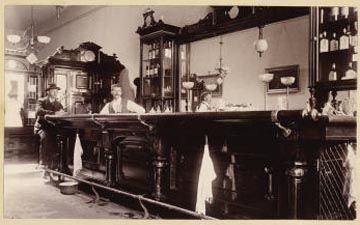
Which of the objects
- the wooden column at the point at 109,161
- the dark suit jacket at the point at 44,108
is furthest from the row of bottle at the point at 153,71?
the wooden column at the point at 109,161

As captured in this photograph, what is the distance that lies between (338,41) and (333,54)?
0.45 ft

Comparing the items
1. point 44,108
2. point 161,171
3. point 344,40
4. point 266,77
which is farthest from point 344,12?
point 44,108

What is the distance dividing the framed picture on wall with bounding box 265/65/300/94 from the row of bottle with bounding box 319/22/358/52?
73 cm

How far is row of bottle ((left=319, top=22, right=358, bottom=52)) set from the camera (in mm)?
3537

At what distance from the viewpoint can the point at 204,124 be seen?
9.00 ft

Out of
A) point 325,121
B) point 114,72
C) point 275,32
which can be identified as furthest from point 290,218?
point 114,72

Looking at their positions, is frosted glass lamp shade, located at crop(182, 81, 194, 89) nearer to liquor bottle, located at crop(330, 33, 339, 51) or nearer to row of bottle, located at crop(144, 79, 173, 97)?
row of bottle, located at crop(144, 79, 173, 97)

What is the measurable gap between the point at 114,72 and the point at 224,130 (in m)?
5.26

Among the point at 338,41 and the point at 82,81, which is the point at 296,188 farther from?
the point at 82,81

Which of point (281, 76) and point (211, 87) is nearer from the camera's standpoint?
point (281, 76)

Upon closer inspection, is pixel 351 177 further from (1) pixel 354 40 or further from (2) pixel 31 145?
(2) pixel 31 145

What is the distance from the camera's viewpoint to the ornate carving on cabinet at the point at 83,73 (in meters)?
7.21

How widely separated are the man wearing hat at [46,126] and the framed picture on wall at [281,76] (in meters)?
3.06

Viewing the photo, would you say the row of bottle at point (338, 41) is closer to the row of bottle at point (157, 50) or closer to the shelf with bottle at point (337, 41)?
the shelf with bottle at point (337, 41)
